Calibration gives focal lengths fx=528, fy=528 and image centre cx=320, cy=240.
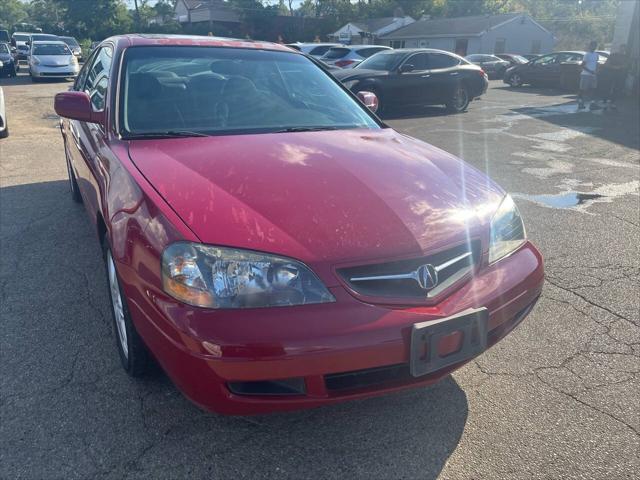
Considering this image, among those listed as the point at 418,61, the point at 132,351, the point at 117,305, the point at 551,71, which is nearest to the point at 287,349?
the point at 132,351

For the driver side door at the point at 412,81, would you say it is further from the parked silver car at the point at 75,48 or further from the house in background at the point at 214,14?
the house in background at the point at 214,14

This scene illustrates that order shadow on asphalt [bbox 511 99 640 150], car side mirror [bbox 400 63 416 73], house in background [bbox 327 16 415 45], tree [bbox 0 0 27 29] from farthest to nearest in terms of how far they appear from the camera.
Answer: tree [bbox 0 0 27 29], house in background [bbox 327 16 415 45], car side mirror [bbox 400 63 416 73], shadow on asphalt [bbox 511 99 640 150]

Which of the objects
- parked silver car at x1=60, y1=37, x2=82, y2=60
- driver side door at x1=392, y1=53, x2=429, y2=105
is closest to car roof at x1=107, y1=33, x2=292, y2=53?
driver side door at x1=392, y1=53, x2=429, y2=105

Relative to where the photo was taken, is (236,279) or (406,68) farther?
(406,68)

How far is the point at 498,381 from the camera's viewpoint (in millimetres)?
2719

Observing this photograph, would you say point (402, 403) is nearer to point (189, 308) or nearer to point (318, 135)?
point (189, 308)

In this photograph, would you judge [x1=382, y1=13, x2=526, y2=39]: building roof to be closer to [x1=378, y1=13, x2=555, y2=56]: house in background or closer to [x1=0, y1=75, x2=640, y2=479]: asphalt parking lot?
[x1=378, y1=13, x2=555, y2=56]: house in background

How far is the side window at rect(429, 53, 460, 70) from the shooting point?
12.7 metres

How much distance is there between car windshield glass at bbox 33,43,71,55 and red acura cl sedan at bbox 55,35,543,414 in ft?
65.0

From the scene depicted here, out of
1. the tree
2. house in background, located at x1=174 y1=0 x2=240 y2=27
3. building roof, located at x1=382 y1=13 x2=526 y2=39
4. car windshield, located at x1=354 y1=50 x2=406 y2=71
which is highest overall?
the tree

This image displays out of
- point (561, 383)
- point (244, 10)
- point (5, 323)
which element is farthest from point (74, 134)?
point (244, 10)

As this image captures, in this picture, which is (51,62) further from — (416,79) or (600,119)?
(600,119)

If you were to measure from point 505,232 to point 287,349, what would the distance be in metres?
1.27

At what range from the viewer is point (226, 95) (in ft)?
10.8
